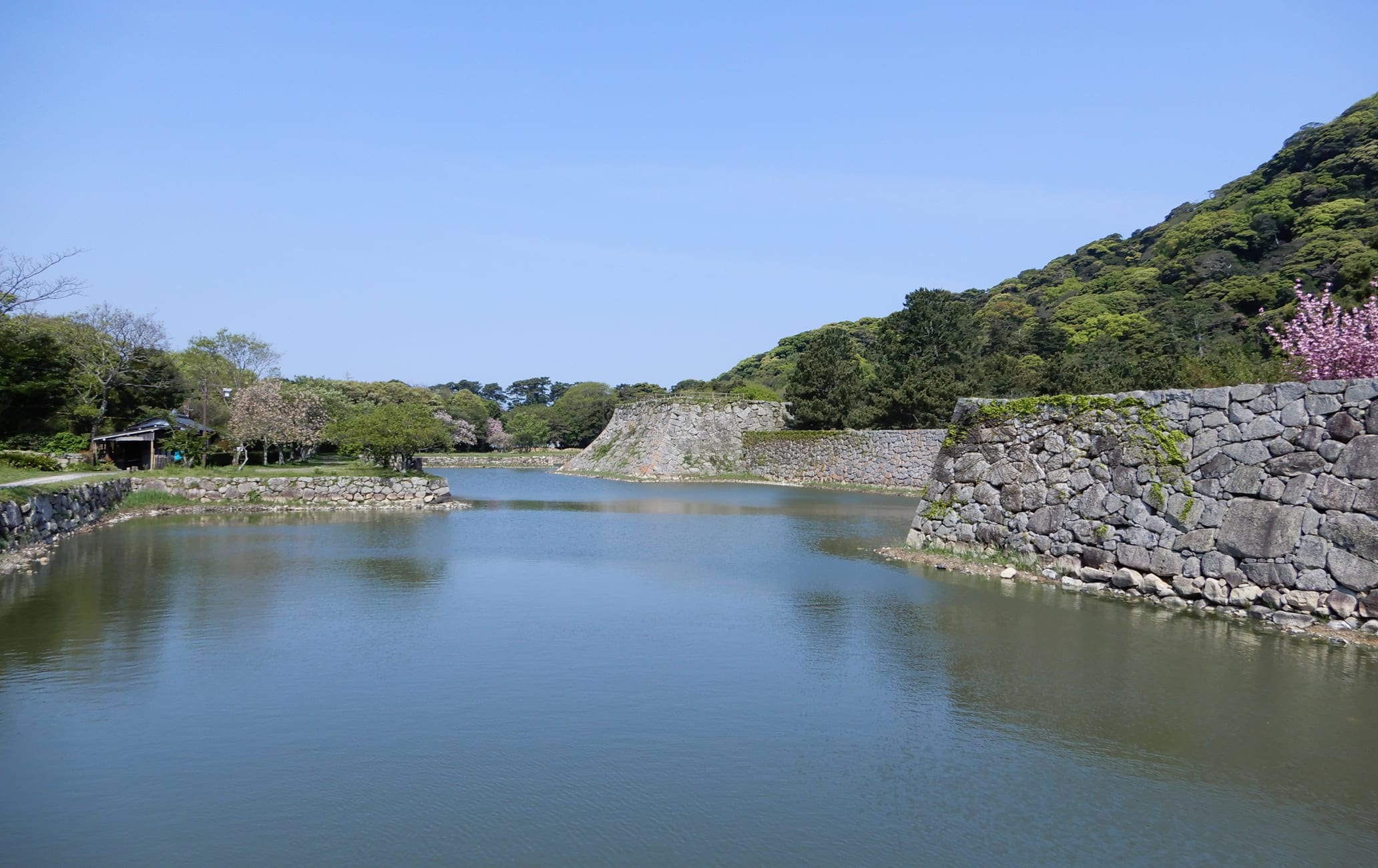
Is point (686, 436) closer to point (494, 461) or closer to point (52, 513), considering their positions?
point (494, 461)

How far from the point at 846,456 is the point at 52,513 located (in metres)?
28.8

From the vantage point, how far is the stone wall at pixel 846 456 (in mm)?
33969

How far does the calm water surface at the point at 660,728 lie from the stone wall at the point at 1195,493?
87 cm

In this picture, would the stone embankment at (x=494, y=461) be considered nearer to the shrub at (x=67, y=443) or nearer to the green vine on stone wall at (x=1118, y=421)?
the shrub at (x=67, y=443)

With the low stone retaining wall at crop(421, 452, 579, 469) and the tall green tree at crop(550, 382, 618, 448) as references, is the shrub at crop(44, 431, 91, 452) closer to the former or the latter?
the low stone retaining wall at crop(421, 452, 579, 469)

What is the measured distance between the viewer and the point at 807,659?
8688 mm

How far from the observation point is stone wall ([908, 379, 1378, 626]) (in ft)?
31.1

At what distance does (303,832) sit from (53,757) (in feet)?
7.32

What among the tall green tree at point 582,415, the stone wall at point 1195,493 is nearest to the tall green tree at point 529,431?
the tall green tree at point 582,415

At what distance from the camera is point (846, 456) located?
38.2 metres

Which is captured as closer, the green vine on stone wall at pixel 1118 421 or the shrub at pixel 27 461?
the green vine on stone wall at pixel 1118 421

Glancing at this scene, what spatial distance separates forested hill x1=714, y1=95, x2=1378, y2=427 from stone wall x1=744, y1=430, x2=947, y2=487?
206cm

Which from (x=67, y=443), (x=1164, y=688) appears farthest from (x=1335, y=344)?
(x=67, y=443)

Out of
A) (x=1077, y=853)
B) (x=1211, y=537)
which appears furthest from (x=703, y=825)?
(x=1211, y=537)
